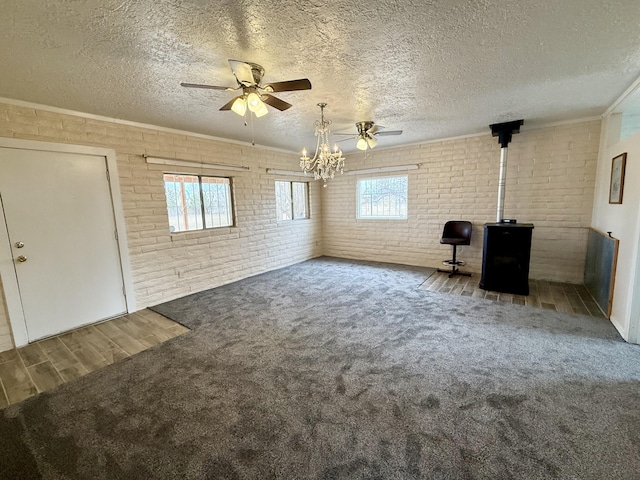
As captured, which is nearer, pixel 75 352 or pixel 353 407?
pixel 353 407

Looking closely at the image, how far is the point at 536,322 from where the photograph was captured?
292 cm

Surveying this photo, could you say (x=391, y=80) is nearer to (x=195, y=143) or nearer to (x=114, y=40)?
(x=114, y=40)

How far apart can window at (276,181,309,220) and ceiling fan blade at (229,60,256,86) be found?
358 centimetres

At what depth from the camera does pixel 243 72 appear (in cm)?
191

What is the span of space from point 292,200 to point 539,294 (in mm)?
4611

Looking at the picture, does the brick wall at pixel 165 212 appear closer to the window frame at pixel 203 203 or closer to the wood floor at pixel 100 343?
the window frame at pixel 203 203

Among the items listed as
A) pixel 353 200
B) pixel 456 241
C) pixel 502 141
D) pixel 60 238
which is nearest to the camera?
pixel 60 238

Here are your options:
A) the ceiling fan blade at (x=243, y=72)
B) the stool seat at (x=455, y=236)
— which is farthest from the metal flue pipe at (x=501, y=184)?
the ceiling fan blade at (x=243, y=72)

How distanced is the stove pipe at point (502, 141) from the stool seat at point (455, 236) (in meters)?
0.54

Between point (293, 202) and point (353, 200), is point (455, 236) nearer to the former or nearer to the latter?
point (353, 200)

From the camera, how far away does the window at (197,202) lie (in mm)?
3963

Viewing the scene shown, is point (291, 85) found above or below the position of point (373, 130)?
below

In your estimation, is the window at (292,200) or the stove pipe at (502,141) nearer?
the stove pipe at (502,141)

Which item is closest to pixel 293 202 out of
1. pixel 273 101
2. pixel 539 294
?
pixel 273 101
